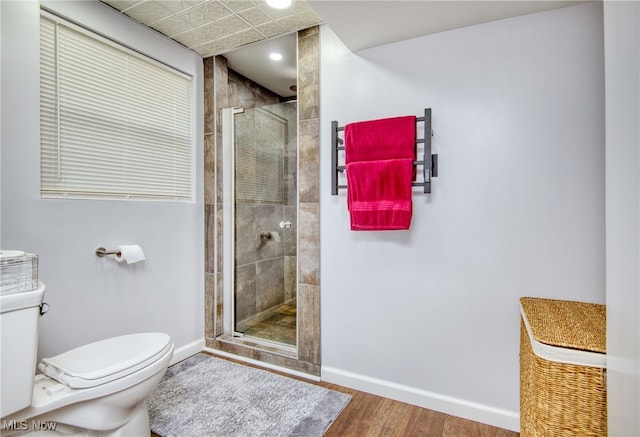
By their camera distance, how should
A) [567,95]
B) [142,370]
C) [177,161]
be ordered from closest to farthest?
[142,370], [567,95], [177,161]

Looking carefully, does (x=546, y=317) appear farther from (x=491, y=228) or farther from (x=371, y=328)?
(x=371, y=328)

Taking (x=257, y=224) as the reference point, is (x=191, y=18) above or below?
above

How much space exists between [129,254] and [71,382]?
803 millimetres

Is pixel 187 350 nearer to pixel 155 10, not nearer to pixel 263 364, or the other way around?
pixel 263 364

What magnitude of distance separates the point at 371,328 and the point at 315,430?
0.61m

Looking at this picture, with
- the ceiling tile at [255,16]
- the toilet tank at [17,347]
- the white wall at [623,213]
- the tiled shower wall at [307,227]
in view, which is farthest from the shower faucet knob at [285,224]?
the white wall at [623,213]

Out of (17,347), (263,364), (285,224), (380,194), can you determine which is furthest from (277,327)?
(17,347)

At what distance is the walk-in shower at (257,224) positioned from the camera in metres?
2.38

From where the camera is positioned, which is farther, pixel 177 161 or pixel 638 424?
pixel 177 161

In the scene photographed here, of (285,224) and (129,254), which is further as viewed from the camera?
(285,224)

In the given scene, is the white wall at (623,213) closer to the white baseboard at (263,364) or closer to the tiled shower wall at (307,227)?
the tiled shower wall at (307,227)

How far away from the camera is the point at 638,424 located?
1.77 ft

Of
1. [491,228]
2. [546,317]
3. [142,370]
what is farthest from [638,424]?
[142,370]

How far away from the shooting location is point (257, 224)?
252cm
